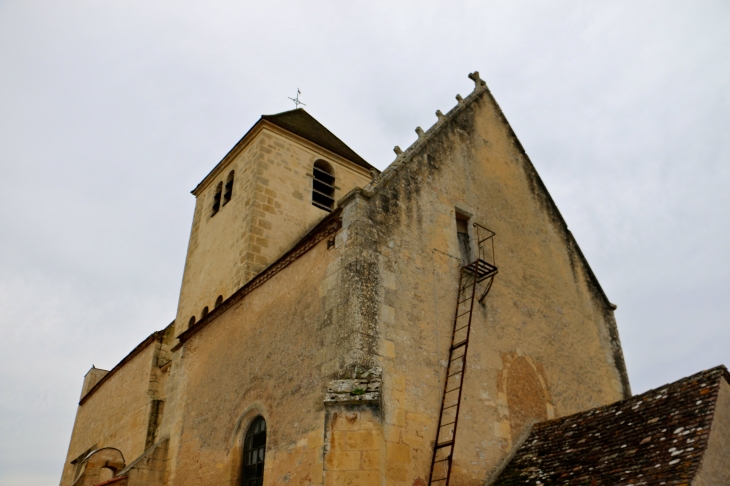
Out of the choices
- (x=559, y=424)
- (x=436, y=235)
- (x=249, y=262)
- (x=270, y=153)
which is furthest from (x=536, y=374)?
(x=270, y=153)

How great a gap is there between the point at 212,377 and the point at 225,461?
196 cm

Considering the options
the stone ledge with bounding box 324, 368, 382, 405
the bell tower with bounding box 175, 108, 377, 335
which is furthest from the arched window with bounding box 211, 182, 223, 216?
the stone ledge with bounding box 324, 368, 382, 405

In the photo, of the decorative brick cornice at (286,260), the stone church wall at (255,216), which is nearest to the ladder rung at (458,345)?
the decorative brick cornice at (286,260)

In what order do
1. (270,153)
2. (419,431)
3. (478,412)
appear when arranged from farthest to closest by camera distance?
(270,153) → (478,412) → (419,431)

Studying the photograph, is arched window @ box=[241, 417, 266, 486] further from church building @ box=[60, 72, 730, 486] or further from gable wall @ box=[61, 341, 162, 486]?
gable wall @ box=[61, 341, 162, 486]

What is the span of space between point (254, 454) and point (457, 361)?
3581 mm

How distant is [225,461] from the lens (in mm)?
10000

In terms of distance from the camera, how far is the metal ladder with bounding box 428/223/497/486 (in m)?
8.17

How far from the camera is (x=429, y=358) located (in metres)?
8.87

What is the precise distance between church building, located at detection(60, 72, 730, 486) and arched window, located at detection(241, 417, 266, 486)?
0.13ft

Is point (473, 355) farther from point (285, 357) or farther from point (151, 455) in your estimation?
point (151, 455)

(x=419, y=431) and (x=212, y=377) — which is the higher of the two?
(x=212, y=377)

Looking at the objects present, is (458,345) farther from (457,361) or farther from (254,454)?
(254,454)

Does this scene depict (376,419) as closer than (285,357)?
Yes
